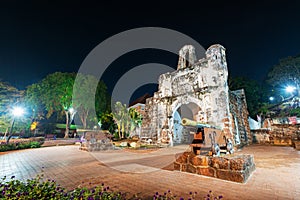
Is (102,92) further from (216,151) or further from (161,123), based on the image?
(216,151)

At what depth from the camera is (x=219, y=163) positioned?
421 cm

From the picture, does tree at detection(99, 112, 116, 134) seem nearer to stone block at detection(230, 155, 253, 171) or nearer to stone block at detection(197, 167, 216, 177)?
stone block at detection(197, 167, 216, 177)

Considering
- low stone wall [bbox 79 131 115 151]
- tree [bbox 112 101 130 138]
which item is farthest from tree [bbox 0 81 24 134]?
low stone wall [bbox 79 131 115 151]

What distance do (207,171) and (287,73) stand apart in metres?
28.9

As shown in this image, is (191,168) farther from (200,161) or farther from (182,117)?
(182,117)

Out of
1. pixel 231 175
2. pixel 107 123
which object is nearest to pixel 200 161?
pixel 231 175

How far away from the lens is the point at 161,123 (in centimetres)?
1436

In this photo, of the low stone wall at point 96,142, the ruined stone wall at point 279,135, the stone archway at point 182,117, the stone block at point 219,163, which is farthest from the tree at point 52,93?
the ruined stone wall at point 279,135

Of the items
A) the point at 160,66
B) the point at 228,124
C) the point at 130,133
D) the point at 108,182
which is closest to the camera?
the point at 108,182

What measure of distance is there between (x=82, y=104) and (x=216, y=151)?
2499 centimetres

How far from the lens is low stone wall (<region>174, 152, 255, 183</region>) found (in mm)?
3832

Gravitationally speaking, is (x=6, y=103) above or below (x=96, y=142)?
above

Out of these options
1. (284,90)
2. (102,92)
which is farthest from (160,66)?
(284,90)

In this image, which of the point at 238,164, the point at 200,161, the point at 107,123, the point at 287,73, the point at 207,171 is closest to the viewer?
the point at 238,164
